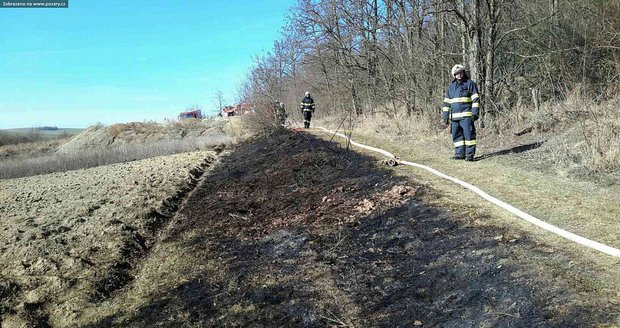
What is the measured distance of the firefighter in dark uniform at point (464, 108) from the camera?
8.60m

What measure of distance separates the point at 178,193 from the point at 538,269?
10832 mm

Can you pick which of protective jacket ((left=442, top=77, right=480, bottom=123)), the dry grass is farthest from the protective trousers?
the dry grass

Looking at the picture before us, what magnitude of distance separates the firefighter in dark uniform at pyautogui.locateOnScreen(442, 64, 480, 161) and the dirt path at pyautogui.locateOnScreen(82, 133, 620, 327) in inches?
67.1

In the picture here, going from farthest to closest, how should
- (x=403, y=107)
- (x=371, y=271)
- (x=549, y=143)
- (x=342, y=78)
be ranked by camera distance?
(x=342, y=78)
(x=403, y=107)
(x=549, y=143)
(x=371, y=271)

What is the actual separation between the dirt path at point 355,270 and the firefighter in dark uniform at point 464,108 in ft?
5.59

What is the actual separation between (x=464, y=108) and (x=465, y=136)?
1.75 ft

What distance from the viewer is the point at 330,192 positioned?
8273mm

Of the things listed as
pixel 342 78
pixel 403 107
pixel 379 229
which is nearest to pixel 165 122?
pixel 342 78

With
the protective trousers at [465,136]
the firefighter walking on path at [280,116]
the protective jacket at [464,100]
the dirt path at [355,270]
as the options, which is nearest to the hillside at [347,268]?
the dirt path at [355,270]

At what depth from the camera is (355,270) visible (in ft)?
A: 16.7

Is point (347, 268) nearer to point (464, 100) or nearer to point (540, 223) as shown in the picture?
point (540, 223)

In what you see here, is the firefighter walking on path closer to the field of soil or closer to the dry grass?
the field of soil

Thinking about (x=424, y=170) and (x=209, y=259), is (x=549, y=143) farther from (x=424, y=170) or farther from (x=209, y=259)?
(x=209, y=259)

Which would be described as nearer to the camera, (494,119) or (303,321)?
(303,321)
